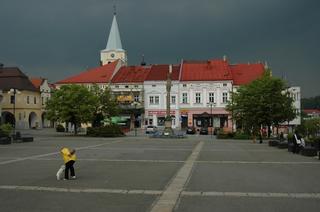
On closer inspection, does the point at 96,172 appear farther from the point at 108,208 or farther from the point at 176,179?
the point at 108,208

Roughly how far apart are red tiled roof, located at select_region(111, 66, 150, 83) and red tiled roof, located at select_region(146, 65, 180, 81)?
1276 millimetres

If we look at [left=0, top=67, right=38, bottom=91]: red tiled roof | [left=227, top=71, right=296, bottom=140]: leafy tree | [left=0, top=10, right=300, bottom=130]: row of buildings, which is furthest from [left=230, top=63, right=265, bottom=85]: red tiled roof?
[left=0, top=67, right=38, bottom=91]: red tiled roof

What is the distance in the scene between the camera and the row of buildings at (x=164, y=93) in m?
84.2

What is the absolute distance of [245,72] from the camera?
3484 inches

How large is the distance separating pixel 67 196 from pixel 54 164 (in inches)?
334

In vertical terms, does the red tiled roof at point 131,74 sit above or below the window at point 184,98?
above

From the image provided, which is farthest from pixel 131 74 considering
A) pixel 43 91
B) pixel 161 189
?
pixel 161 189

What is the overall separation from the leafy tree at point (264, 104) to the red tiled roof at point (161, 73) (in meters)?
33.6

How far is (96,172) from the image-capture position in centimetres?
1596

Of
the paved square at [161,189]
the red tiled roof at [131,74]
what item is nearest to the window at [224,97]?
the red tiled roof at [131,74]

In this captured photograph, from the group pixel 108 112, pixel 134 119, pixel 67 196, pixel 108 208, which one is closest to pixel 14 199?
pixel 67 196

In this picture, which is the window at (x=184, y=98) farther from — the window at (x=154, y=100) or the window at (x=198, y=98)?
the window at (x=154, y=100)

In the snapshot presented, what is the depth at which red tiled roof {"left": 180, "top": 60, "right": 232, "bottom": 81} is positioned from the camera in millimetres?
85312

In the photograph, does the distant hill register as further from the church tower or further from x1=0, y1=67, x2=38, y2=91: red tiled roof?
x1=0, y1=67, x2=38, y2=91: red tiled roof
